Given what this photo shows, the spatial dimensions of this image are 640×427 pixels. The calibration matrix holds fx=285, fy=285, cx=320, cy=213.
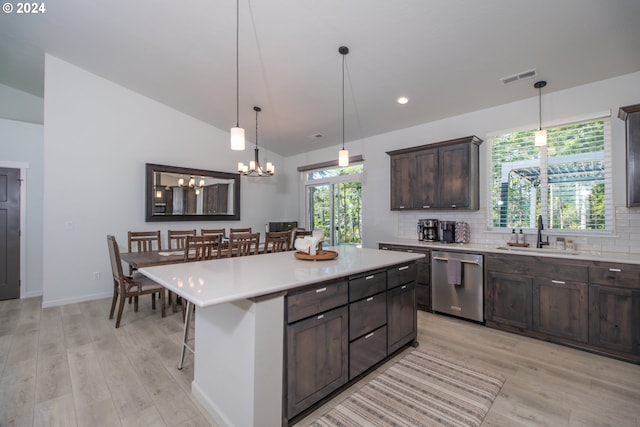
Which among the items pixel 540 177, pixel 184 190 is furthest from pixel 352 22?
pixel 184 190

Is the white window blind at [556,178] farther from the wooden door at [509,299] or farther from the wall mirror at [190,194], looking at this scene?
the wall mirror at [190,194]

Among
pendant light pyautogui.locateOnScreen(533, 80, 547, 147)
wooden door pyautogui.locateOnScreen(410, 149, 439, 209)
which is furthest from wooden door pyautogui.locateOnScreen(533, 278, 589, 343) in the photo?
wooden door pyautogui.locateOnScreen(410, 149, 439, 209)

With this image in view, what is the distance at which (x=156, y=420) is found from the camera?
1.82 metres

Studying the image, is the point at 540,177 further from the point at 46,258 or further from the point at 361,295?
the point at 46,258

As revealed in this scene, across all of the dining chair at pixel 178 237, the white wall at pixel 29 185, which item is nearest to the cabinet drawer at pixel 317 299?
the dining chair at pixel 178 237

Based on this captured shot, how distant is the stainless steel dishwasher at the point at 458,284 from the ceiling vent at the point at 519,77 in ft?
6.57

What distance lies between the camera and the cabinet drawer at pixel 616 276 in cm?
248

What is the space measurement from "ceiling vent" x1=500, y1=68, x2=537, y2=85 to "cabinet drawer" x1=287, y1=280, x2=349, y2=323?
2951 millimetres

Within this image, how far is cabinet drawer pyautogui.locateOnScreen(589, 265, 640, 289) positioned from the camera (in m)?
2.48

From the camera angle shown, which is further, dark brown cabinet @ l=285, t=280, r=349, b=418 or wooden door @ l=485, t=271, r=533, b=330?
wooden door @ l=485, t=271, r=533, b=330

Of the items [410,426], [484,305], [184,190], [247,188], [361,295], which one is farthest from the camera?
[247,188]

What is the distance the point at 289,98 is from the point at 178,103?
6.88ft

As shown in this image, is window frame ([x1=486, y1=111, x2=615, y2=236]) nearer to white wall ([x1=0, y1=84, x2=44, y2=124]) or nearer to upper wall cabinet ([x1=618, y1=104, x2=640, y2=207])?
upper wall cabinet ([x1=618, y1=104, x2=640, y2=207])

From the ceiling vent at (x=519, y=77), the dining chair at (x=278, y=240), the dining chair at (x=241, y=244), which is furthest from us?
the dining chair at (x=278, y=240)
